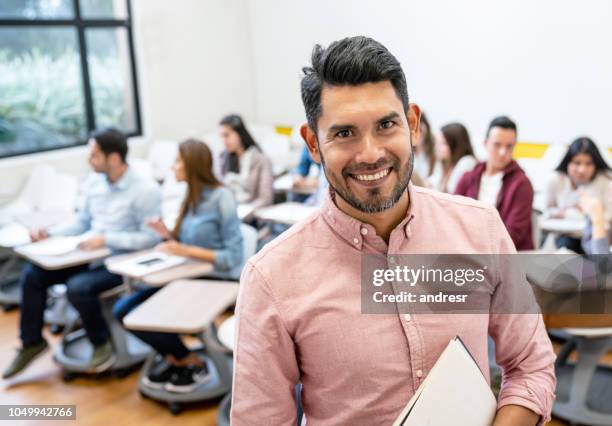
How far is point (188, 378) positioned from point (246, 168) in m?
1.96

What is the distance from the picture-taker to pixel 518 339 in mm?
1211

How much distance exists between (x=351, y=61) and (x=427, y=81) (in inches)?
200

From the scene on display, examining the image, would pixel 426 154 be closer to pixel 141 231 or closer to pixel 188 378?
pixel 141 231

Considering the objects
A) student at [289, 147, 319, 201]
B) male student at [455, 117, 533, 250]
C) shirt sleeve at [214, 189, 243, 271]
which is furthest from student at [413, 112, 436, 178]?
shirt sleeve at [214, 189, 243, 271]

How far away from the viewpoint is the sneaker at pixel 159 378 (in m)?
3.34

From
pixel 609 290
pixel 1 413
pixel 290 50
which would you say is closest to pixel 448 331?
pixel 609 290

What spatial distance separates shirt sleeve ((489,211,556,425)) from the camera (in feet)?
3.89

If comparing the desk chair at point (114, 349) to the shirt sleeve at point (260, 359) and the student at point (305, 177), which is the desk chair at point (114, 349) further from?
the shirt sleeve at point (260, 359)

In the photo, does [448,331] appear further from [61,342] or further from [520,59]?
[520,59]

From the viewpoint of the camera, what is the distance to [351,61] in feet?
3.48

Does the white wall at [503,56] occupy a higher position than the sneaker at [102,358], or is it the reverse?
the white wall at [503,56]

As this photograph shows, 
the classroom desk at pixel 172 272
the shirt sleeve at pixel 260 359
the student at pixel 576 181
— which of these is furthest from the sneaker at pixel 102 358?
the student at pixel 576 181

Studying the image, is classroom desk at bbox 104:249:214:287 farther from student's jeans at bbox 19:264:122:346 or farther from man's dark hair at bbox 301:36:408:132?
man's dark hair at bbox 301:36:408:132

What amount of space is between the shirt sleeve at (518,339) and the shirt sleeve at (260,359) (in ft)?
1.29
